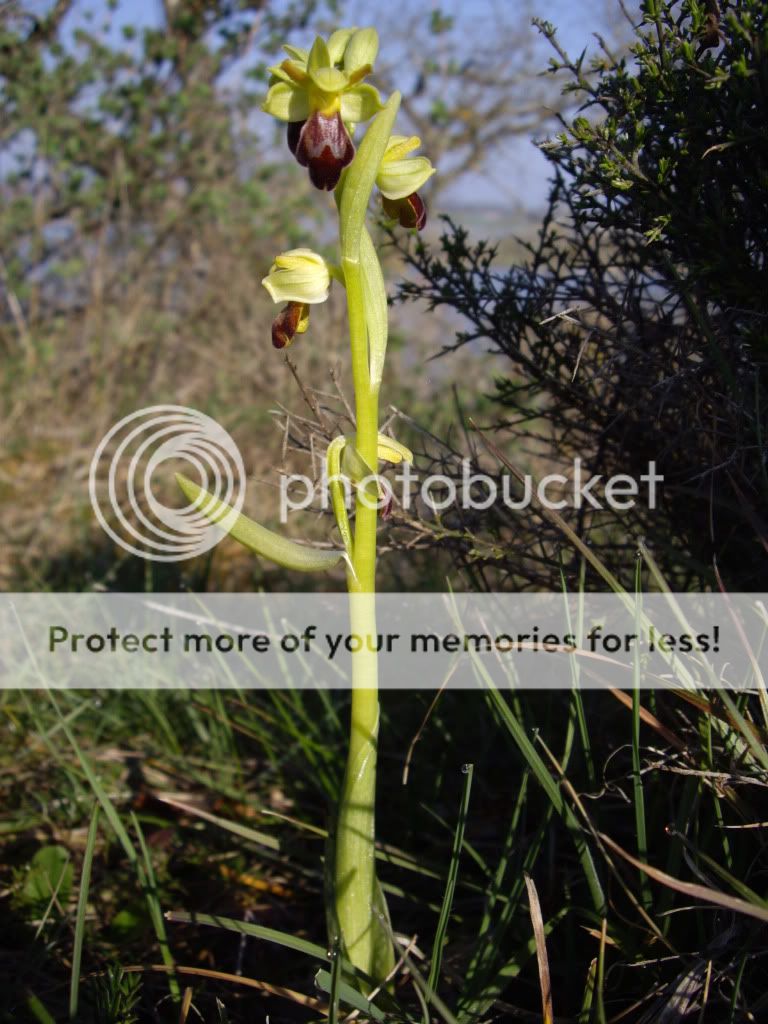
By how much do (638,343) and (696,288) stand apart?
0.17 meters

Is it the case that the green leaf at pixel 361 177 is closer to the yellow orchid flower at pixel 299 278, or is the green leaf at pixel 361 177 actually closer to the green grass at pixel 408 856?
the yellow orchid flower at pixel 299 278

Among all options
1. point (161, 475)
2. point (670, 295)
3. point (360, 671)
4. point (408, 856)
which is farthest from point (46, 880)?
point (161, 475)

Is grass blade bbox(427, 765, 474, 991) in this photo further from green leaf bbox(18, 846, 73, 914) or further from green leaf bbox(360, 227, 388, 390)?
green leaf bbox(18, 846, 73, 914)

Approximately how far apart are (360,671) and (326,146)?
1.92 ft

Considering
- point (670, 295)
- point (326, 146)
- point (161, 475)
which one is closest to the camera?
point (326, 146)

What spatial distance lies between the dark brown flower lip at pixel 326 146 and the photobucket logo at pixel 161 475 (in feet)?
4.58

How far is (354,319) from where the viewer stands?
41.0 inches

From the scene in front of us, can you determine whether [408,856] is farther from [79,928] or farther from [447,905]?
[79,928]

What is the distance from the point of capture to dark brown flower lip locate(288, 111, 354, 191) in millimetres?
991

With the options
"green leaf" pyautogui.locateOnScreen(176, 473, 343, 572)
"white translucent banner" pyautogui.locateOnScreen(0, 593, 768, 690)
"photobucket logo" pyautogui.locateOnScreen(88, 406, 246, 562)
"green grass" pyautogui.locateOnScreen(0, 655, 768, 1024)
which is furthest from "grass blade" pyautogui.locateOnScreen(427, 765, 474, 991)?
"photobucket logo" pyautogui.locateOnScreen(88, 406, 246, 562)

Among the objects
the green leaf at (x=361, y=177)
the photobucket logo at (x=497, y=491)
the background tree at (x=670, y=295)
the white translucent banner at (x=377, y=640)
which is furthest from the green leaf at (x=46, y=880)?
the green leaf at (x=361, y=177)

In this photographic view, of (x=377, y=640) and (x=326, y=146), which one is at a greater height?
(x=326, y=146)

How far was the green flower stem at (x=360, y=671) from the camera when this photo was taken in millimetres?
1041

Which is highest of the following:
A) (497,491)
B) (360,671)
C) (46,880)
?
(497,491)
